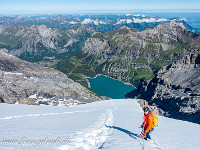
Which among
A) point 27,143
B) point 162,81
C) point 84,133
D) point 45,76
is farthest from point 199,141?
point 162,81

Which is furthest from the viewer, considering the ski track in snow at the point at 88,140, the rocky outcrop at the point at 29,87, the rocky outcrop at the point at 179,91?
the rocky outcrop at the point at 179,91

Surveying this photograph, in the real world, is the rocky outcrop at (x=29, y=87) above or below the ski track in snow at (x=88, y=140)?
below

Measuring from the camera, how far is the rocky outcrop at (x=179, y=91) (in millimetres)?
95412

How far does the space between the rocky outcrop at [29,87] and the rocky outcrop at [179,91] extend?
5921 cm

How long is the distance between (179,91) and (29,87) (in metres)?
104

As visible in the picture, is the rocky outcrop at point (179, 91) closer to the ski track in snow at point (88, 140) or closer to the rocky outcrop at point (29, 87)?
the rocky outcrop at point (29, 87)

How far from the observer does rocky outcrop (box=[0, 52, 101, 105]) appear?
6144 centimetres

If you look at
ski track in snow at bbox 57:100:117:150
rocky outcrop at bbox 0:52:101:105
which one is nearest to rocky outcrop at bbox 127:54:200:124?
rocky outcrop at bbox 0:52:101:105

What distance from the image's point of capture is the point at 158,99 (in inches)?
4899

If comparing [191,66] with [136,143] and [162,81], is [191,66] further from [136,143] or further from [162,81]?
[136,143]

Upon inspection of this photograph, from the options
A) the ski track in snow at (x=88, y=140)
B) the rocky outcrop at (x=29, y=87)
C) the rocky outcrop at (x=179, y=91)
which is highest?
the ski track in snow at (x=88, y=140)

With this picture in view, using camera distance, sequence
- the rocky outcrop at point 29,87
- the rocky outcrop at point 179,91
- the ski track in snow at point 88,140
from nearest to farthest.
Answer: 1. the ski track in snow at point 88,140
2. the rocky outcrop at point 29,87
3. the rocky outcrop at point 179,91

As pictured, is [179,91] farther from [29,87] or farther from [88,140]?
[88,140]

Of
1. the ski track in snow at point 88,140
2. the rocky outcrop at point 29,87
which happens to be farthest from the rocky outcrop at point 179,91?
the ski track in snow at point 88,140
